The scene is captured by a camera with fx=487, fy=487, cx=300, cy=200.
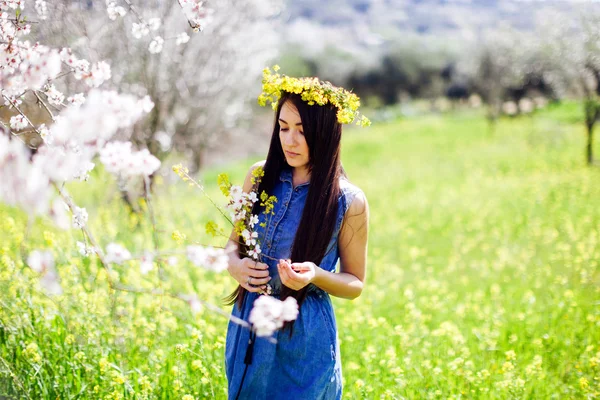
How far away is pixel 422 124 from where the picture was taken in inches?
1011

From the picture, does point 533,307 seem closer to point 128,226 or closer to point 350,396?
point 350,396

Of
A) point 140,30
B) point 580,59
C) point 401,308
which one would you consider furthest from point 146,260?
point 580,59

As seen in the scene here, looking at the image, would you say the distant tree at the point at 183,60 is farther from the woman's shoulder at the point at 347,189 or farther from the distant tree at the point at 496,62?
the distant tree at the point at 496,62

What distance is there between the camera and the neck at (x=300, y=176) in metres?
2.35

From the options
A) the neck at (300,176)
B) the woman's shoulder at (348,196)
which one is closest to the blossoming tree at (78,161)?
the neck at (300,176)

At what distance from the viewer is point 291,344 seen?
221 cm

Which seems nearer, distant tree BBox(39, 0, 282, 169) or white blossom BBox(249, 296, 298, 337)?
white blossom BBox(249, 296, 298, 337)

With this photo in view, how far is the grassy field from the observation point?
2889mm

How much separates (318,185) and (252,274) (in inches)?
19.6

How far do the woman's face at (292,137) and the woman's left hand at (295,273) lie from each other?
532mm

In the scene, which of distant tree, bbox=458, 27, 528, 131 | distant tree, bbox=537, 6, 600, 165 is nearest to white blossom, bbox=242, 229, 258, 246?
distant tree, bbox=537, 6, 600, 165

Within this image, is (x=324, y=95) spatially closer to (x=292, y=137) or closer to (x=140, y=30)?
(x=292, y=137)

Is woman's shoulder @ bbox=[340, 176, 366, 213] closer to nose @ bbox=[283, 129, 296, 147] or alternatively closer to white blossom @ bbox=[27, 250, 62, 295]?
nose @ bbox=[283, 129, 296, 147]

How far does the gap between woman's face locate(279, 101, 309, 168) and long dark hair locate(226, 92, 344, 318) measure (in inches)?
1.0
